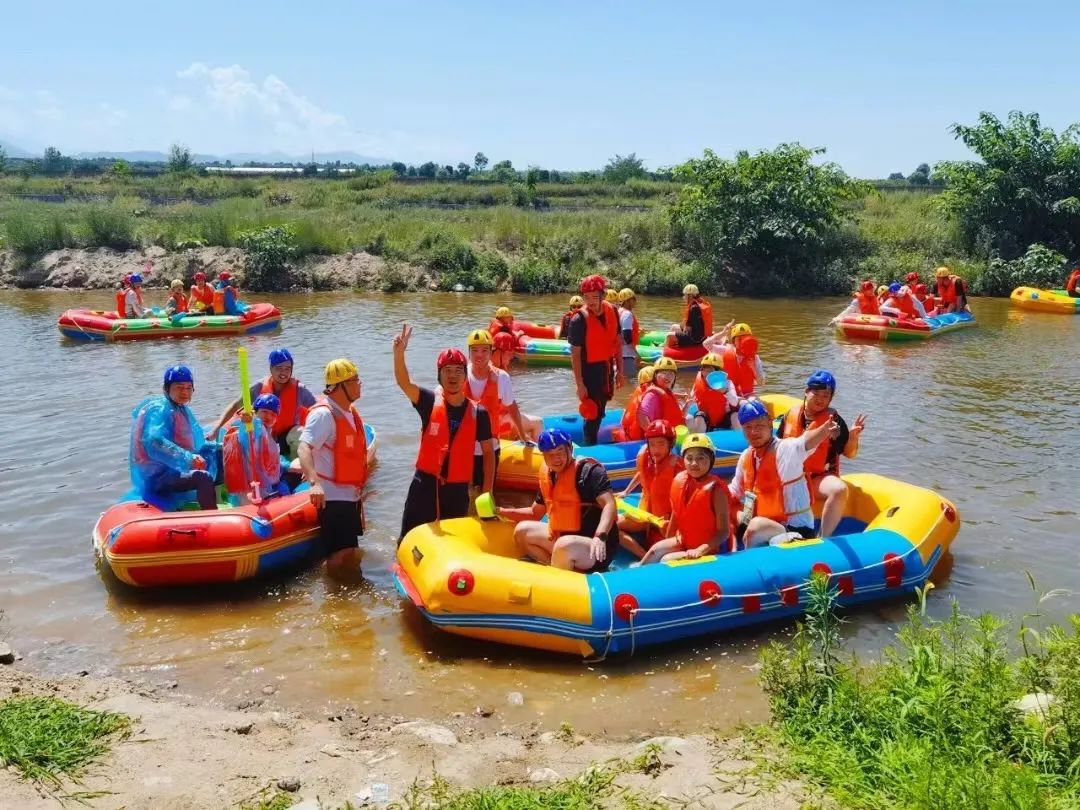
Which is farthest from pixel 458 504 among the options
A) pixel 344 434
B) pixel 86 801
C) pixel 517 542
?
pixel 86 801

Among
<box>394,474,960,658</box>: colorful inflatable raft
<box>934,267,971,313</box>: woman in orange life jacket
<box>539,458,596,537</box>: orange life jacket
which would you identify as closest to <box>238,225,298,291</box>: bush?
<box>934,267,971,313</box>: woman in orange life jacket

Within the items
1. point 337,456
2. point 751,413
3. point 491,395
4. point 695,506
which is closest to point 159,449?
point 337,456

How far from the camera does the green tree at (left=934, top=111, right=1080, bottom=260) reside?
2236cm

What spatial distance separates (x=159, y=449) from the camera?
21.3 ft

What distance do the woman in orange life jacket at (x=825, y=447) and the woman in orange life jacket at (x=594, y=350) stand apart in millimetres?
2360

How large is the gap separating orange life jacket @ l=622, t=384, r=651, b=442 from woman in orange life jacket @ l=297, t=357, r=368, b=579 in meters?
2.81

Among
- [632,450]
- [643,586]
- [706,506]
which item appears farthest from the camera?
[632,450]

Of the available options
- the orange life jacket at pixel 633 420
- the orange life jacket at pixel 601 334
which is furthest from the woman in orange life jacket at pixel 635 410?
the orange life jacket at pixel 601 334

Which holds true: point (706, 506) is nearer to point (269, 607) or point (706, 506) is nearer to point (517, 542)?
point (517, 542)

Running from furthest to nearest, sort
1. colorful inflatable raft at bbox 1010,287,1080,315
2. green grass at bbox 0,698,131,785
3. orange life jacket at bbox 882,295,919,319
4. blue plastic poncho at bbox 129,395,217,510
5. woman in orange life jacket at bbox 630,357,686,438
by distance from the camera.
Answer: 1. colorful inflatable raft at bbox 1010,287,1080,315
2. orange life jacket at bbox 882,295,919,319
3. woman in orange life jacket at bbox 630,357,686,438
4. blue plastic poncho at bbox 129,395,217,510
5. green grass at bbox 0,698,131,785

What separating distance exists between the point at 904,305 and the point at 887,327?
737 mm

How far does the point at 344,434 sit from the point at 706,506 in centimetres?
237

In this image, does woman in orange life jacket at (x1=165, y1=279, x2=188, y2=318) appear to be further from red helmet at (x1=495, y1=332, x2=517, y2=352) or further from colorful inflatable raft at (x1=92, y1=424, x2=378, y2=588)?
colorful inflatable raft at (x1=92, y1=424, x2=378, y2=588)

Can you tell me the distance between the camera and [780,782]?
3668 mm
